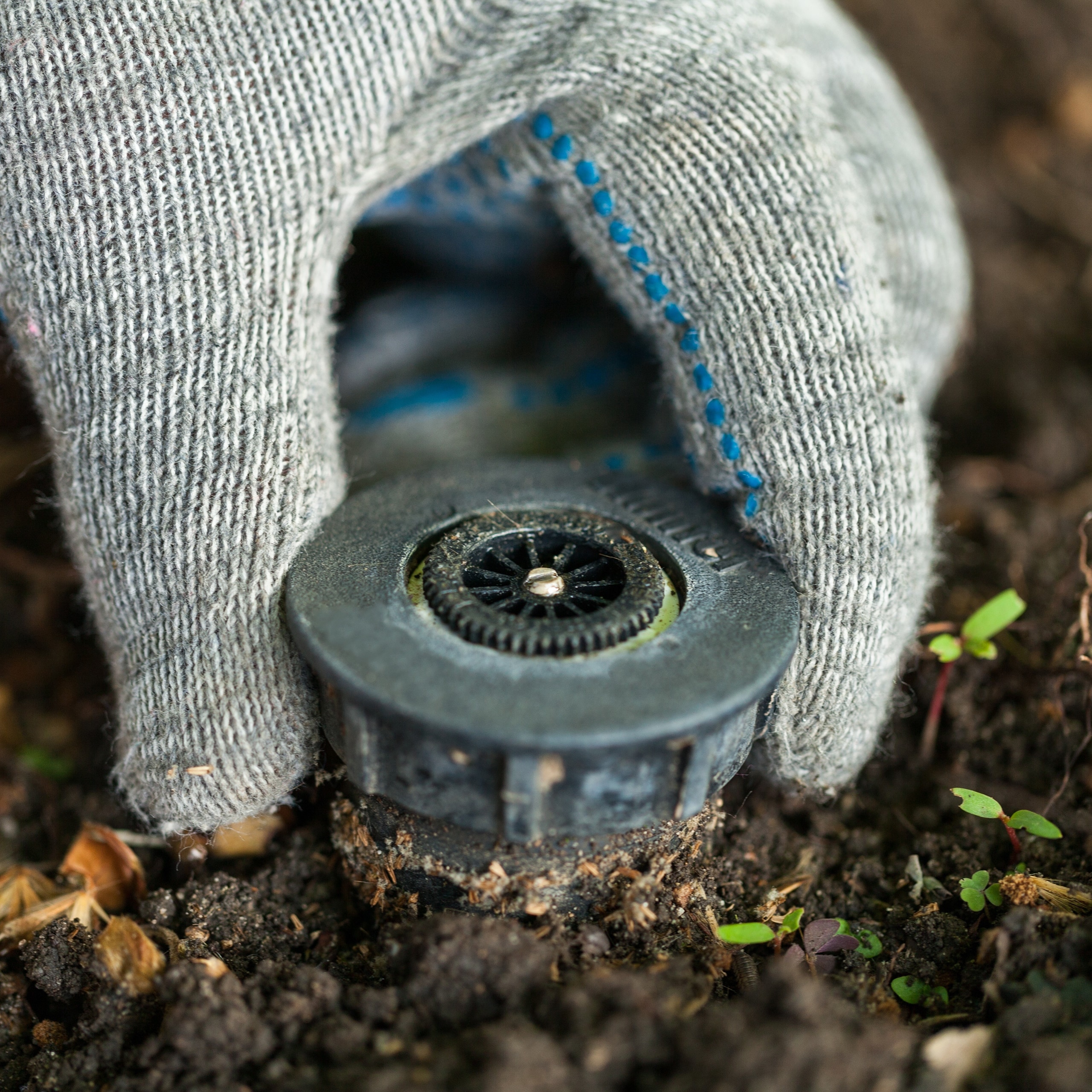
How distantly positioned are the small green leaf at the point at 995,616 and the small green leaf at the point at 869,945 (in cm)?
45

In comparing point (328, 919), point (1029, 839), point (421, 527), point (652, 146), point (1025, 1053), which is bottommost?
point (328, 919)

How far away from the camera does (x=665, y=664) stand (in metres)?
1.16

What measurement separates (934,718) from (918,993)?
1.60 feet

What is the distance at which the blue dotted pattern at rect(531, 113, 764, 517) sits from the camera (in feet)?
4.56

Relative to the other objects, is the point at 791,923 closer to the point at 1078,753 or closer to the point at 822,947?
the point at 822,947

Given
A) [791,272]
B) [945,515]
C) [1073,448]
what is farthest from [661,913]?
[1073,448]

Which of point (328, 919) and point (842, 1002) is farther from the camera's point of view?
point (328, 919)

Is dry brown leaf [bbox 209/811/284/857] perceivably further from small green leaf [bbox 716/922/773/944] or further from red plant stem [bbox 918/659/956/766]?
red plant stem [bbox 918/659/956/766]

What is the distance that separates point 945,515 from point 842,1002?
3.74 feet

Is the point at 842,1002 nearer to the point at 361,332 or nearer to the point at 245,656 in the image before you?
the point at 245,656

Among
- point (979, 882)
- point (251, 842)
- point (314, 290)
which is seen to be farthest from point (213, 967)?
point (979, 882)

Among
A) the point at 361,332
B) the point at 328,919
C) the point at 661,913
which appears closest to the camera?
the point at 661,913

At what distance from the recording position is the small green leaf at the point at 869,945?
4.25ft

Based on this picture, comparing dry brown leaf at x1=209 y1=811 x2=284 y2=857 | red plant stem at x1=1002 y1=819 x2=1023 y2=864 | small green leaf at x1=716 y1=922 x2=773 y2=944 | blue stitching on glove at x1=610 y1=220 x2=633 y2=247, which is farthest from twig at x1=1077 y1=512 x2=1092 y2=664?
dry brown leaf at x1=209 y1=811 x2=284 y2=857
